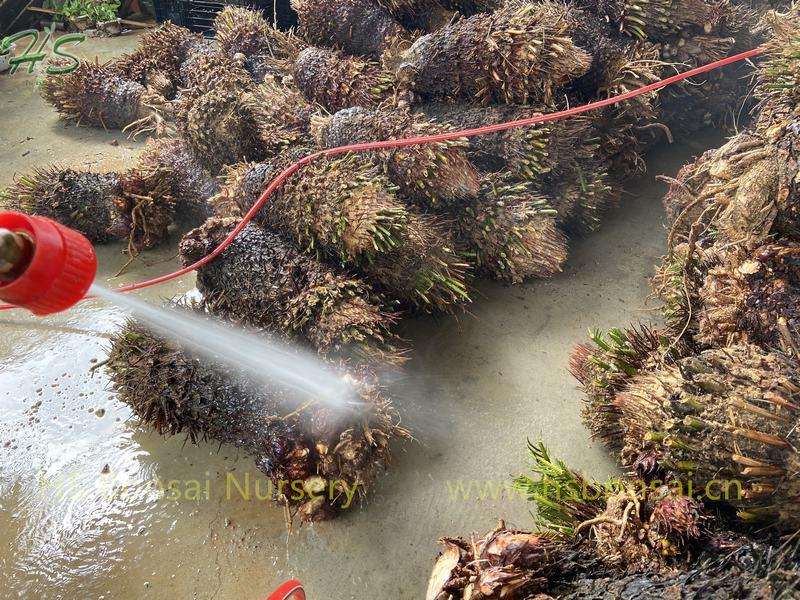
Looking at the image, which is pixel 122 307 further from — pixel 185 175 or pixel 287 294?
pixel 287 294

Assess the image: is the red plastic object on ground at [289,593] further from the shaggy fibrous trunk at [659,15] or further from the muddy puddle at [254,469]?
the shaggy fibrous trunk at [659,15]

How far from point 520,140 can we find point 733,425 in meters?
1.59

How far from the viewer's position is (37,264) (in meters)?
1.20

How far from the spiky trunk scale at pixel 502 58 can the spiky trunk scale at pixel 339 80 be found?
7.9 inches

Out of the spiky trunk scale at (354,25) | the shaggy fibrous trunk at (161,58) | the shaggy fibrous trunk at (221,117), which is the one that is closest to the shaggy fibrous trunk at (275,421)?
the shaggy fibrous trunk at (221,117)

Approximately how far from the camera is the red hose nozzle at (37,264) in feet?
3.91

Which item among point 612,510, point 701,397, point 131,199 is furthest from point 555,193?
point 131,199

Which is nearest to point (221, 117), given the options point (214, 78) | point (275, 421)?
point (214, 78)

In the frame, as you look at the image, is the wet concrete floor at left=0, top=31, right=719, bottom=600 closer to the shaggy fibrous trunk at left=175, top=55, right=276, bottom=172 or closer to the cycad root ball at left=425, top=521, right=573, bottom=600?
the cycad root ball at left=425, top=521, right=573, bottom=600

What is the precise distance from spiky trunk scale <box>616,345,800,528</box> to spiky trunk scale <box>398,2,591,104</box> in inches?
58.7

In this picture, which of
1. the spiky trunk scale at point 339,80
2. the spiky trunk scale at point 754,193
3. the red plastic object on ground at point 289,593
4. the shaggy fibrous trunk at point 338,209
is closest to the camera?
the red plastic object on ground at point 289,593

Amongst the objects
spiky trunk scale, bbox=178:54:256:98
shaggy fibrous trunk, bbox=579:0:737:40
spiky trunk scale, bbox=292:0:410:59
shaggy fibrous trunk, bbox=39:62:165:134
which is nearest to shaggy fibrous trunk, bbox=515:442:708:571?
shaggy fibrous trunk, bbox=579:0:737:40

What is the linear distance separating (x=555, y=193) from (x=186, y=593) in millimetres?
2268

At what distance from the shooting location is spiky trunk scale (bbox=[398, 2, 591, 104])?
2.49 m
